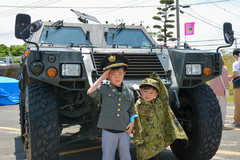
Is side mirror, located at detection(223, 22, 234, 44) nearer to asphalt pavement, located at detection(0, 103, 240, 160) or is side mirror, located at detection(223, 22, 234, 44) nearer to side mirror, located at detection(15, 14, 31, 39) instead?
asphalt pavement, located at detection(0, 103, 240, 160)

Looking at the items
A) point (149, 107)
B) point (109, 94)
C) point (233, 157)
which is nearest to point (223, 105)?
point (233, 157)

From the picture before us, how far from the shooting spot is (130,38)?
566 cm

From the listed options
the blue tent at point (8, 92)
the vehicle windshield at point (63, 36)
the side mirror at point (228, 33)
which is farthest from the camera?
the blue tent at point (8, 92)

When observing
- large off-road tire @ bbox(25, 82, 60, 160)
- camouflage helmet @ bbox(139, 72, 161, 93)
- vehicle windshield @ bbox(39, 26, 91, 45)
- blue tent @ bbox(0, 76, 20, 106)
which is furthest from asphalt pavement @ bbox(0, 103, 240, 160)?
blue tent @ bbox(0, 76, 20, 106)

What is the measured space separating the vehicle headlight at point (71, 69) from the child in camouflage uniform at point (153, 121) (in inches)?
30.3

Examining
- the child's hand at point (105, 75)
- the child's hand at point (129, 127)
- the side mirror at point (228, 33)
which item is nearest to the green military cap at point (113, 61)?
the child's hand at point (105, 75)

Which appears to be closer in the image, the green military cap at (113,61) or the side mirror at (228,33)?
the green military cap at (113,61)

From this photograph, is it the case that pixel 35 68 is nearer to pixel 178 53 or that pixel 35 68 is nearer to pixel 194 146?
pixel 178 53

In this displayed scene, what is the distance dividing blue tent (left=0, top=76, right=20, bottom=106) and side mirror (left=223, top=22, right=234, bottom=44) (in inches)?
465

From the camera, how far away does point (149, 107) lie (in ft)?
11.5

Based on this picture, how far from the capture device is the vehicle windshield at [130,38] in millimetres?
5508

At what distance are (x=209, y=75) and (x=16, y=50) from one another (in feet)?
282

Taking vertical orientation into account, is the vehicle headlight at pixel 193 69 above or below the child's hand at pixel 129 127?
above

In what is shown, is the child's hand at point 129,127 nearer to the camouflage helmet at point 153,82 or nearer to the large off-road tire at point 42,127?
the camouflage helmet at point 153,82
